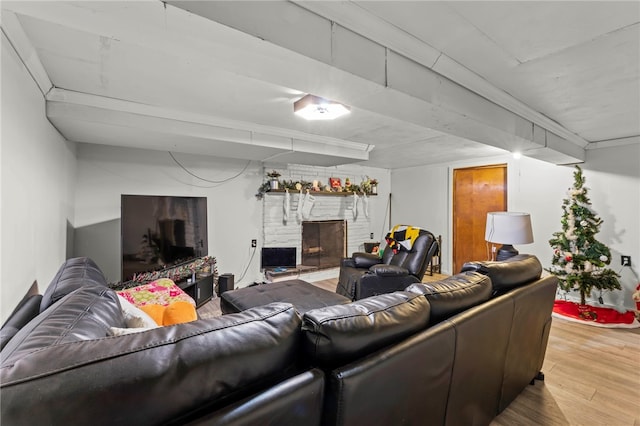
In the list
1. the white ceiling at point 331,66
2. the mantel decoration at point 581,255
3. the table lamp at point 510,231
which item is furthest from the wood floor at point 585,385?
the white ceiling at point 331,66

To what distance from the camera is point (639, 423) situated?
1.69 m

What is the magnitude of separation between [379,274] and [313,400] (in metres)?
2.47

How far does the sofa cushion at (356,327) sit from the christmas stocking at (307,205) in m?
3.73

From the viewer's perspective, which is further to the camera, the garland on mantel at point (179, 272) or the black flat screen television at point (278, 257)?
the black flat screen television at point (278, 257)

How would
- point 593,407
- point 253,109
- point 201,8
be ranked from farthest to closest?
1. point 253,109
2. point 593,407
3. point 201,8

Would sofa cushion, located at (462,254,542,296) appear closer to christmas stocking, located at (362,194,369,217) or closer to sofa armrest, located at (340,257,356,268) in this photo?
sofa armrest, located at (340,257,356,268)

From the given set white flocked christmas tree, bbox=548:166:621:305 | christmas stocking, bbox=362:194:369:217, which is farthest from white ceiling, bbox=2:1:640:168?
christmas stocking, bbox=362:194:369:217

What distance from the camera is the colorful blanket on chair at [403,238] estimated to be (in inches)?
148

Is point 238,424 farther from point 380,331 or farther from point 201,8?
point 201,8

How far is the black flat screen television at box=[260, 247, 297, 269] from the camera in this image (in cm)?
450

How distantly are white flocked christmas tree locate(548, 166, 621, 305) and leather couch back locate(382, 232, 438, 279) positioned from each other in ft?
5.09

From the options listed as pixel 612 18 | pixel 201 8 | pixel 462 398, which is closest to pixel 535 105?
pixel 612 18

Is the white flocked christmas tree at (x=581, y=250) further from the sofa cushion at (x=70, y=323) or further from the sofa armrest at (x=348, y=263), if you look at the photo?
the sofa cushion at (x=70, y=323)

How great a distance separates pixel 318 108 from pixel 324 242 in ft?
10.8
